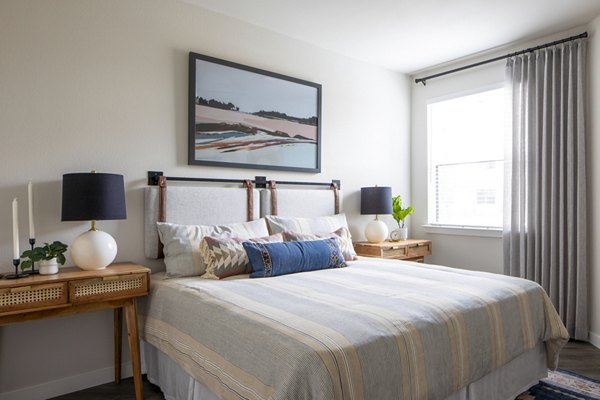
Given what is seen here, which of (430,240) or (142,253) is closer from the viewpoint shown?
(142,253)

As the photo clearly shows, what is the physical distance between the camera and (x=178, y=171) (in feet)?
9.86

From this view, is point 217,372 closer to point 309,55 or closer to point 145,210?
point 145,210

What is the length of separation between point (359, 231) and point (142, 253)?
227cm

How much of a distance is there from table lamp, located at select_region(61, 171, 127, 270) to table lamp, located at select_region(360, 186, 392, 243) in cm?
240

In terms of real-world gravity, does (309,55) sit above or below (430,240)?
above

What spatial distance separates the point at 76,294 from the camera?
6.94 feet

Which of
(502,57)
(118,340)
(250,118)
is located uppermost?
(502,57)

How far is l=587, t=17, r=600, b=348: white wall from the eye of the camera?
325 centimetres

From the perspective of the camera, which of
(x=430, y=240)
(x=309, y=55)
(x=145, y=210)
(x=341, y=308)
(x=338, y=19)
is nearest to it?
(x=341, y=308)

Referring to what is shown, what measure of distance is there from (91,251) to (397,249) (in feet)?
9.04

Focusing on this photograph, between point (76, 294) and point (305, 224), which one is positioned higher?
point (305, 224)

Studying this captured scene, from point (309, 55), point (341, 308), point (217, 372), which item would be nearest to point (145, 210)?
point (217, 372)

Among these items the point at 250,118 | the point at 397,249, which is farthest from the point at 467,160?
the point at 250,118

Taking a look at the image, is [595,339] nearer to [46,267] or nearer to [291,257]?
[291,257]
